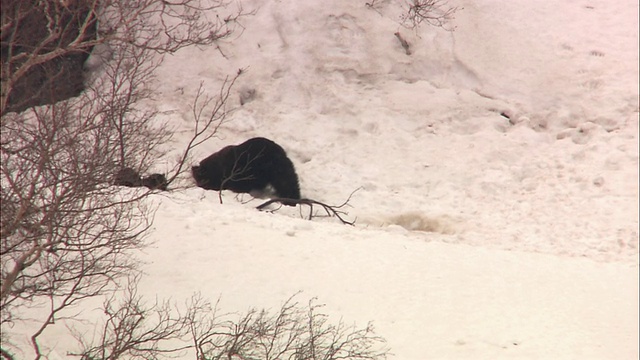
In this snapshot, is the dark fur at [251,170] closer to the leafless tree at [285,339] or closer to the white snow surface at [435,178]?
the white snow surface at [435,178]

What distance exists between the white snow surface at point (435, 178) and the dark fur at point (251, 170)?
0.28 meters

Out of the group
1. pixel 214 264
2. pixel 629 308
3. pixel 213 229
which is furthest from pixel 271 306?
pixel 629 308

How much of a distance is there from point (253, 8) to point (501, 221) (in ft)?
22.3

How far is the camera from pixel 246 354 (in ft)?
25.0

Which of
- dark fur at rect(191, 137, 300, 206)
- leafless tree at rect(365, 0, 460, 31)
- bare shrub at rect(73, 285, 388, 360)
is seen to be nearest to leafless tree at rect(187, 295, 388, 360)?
bare shrub at rect(73, 285, 388, 360)

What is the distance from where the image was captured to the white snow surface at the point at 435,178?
9.53 metres

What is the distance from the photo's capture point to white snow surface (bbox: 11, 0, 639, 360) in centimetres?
953

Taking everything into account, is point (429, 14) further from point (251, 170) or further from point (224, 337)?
point (224, 337)

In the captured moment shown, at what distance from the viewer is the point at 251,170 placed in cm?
1389

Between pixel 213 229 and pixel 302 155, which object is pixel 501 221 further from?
pixel 213 229

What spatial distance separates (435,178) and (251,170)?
113 inches

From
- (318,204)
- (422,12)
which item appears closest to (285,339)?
(318,204)

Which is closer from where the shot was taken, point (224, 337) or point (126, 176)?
point (126, 176)

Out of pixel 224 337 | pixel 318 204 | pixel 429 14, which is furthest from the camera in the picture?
pixel 429 14
